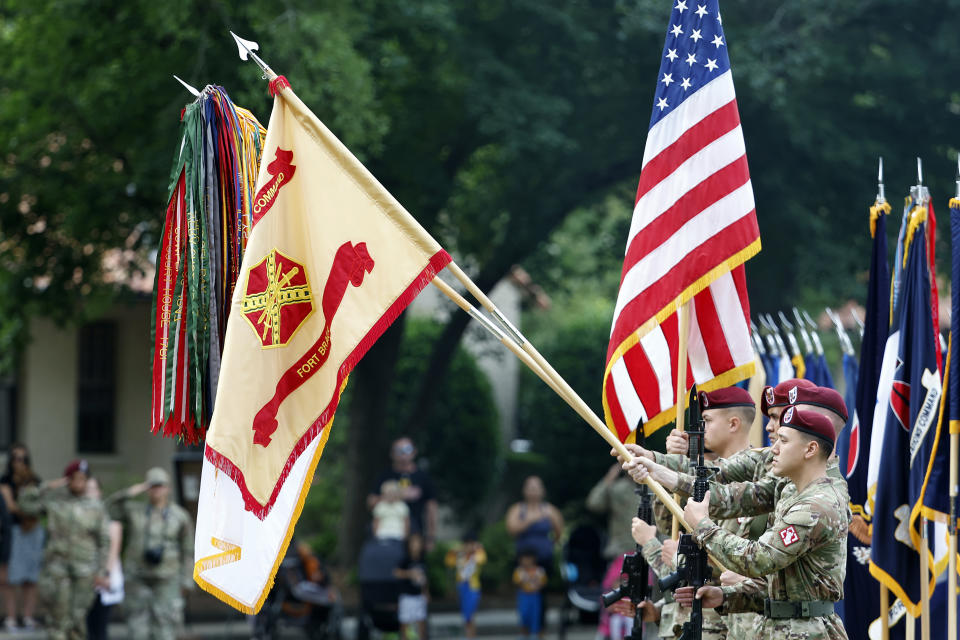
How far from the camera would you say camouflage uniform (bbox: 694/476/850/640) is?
17.8 ft

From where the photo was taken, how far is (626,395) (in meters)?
6.79

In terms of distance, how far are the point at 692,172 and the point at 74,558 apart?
8.75m

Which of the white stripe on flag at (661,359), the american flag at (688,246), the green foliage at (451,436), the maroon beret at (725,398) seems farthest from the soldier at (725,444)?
the green foliage at (451,436)

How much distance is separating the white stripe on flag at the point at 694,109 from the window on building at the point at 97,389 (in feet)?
59.9

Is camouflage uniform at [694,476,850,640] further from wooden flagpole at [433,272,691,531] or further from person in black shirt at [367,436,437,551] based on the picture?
person in black shirt at [367,436,437,551]

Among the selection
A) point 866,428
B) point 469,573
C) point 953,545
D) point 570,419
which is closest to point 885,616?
point 953,545

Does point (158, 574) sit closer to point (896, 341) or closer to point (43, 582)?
point (43, 582)

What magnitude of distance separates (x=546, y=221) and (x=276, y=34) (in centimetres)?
476

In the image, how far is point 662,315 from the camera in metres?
6.59

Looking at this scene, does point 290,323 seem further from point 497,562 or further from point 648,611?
point 497,562

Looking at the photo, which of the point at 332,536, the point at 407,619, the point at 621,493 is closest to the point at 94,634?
the point at 407,619

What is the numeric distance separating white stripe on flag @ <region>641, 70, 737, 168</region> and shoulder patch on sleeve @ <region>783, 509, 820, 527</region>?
2177mm

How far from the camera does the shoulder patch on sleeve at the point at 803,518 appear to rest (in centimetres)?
542

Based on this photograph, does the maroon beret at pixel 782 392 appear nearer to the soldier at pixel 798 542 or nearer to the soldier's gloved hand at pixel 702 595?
the soldier at pixel 798 542
